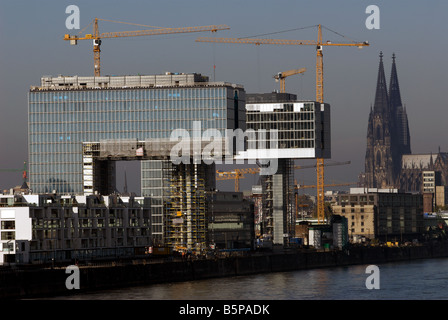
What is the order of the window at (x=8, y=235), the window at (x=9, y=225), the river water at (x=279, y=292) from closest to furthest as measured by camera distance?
the river water at (x=279, y=292), the window at (x=8, y=235), the window at (x=9, y=225)

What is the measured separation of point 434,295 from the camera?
172250 mm

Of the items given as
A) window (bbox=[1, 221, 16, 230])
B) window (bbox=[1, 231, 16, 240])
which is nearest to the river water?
window (bbox=[1, 231, 16, 240])

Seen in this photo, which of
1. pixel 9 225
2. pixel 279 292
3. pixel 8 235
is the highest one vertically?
pixel 9 225

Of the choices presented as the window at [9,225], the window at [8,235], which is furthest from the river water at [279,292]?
the window at [9,225]

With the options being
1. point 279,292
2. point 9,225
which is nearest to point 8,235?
point 9,225

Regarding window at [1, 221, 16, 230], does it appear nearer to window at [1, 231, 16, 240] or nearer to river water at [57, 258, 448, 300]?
window at [1, 231, 16, 240]

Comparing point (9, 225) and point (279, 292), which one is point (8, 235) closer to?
point (9, 225)

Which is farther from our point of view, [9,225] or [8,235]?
[9,225]

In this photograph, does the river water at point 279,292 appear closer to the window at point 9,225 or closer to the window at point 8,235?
the window at point 8,235

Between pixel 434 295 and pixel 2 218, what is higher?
pixel 2 218
